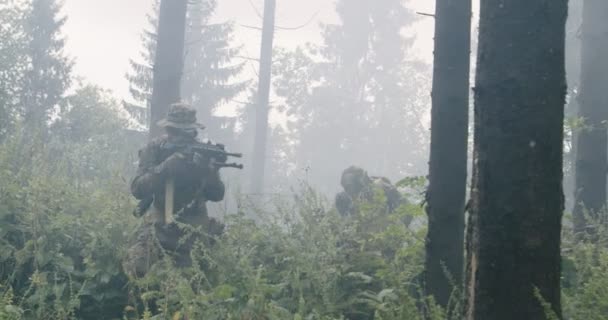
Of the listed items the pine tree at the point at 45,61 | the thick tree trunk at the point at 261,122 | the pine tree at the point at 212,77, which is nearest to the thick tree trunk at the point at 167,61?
the thick tree trunk at the point at 261,122

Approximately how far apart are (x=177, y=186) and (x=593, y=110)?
6120 mm

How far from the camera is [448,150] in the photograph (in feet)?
16.0

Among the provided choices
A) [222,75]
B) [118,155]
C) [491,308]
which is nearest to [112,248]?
[491,308]

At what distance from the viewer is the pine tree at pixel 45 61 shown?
110 ft

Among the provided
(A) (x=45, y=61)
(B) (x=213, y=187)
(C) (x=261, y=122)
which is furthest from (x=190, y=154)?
(A) (x=45, y=61)

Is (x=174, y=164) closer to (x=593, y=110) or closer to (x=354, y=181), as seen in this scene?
(x=354, y=181)

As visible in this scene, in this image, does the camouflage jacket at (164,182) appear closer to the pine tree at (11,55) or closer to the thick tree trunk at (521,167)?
the thick tree trunk at (521,167)

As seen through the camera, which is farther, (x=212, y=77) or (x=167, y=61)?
(x=212, y=77)

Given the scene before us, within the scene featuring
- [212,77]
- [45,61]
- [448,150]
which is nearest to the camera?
[448,150]

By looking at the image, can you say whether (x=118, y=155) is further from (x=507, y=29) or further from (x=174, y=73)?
(x=507, y=29)

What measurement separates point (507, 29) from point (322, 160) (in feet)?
159

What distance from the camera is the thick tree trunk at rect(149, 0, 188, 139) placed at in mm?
9898

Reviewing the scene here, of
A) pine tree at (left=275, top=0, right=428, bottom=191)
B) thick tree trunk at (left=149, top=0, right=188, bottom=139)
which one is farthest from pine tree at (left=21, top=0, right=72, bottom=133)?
thick tree trunk at (left=149, top=0, right=188, bottom=139)

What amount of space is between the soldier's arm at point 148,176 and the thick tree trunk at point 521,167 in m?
4.69
